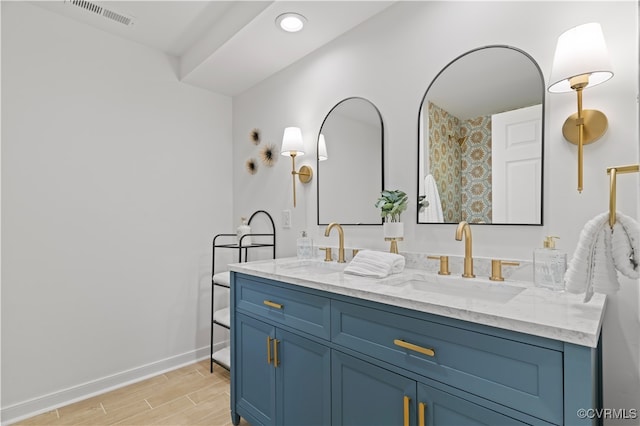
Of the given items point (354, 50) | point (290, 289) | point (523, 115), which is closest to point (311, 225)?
point (290, 289)

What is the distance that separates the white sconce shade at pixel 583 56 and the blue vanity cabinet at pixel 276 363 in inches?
46.2

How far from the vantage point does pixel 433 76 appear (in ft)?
5.32

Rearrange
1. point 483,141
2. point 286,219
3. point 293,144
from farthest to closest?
point 286,219, point 293,144, point 483,141

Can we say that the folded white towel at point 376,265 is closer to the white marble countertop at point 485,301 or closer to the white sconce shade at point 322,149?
the white marble countertop at point 485,301

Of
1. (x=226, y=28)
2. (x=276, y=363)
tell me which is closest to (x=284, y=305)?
(x=276, y=363)

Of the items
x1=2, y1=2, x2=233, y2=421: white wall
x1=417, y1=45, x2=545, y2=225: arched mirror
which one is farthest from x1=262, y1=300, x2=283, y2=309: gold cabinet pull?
x1=2, y1=2, x2=233, y2=421: white wall

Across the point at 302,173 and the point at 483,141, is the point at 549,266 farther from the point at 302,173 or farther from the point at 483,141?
the point at 302,173

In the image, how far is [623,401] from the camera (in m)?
1.09

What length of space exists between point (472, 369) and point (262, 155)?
211 cm

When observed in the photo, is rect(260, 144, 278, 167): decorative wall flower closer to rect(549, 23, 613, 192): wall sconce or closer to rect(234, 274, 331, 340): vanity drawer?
rect(234, 274, 331, 340): vanity drawer

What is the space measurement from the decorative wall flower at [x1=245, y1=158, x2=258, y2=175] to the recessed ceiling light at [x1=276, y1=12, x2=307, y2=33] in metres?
1.09

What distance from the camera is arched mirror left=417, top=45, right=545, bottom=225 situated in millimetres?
1319

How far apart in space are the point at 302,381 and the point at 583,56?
62.8 inches

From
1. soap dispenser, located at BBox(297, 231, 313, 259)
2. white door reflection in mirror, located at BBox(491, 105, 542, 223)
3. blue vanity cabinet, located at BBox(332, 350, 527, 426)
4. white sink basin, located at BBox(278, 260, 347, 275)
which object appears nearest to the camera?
blue vanity cabinet, located at BBox(332, 350, 527, 426)
